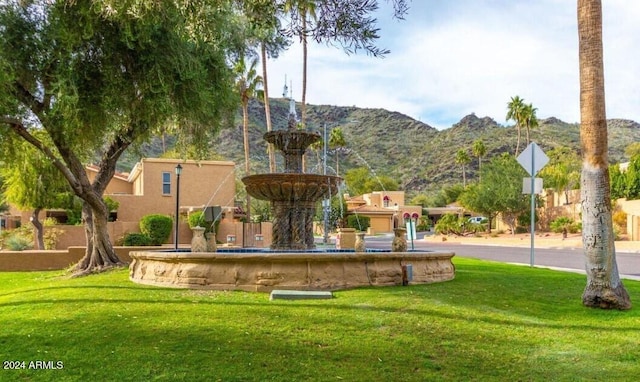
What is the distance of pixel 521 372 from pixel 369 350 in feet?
5.24

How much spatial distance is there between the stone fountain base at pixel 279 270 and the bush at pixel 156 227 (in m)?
19.2

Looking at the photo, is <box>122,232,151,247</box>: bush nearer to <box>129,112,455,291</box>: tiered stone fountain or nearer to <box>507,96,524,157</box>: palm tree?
<box>129,112,455,291</box>: tiered stone fountain

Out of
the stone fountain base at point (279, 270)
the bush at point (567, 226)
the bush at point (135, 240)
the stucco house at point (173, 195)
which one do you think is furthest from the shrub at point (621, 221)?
the stone fountain base at point (279, 270)

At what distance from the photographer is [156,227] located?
29.3 meters

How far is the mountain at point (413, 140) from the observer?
97.5m

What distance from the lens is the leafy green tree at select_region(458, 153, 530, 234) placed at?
49.1m

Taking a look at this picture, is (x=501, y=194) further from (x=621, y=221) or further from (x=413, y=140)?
(x=413, y=140)

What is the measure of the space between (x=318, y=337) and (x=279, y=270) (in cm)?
330

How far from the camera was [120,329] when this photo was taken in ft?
22.4

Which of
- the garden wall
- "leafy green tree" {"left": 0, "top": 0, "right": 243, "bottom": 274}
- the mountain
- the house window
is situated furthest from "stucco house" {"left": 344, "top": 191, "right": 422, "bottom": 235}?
"leafy green tree" {"left": 0, "top": 0, "right": 243, "bottom": 274}

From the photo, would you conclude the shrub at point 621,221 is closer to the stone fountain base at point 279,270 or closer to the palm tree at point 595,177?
the stone fountain base at point 279,270

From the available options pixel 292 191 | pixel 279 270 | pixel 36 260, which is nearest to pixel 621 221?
pixel 292 191

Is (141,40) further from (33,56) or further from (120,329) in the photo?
(120,329)

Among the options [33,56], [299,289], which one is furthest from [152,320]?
[33,56]
